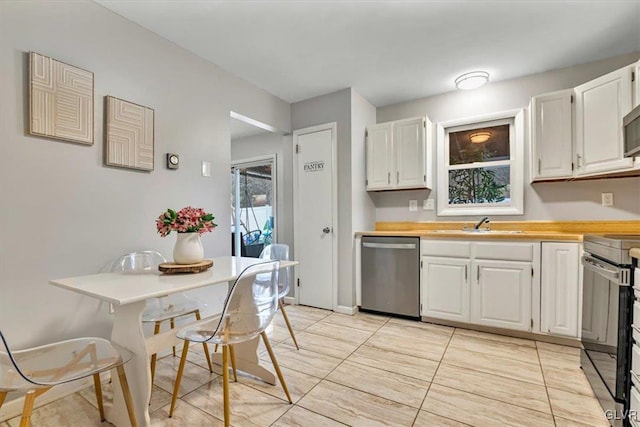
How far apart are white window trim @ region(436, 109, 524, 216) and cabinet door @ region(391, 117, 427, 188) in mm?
321

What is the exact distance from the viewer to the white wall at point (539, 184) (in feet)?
8.51

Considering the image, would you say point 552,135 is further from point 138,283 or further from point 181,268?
point 138,283

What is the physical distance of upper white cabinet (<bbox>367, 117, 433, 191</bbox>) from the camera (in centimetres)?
324

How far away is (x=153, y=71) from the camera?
2.28m

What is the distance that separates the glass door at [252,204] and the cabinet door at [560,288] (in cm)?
343

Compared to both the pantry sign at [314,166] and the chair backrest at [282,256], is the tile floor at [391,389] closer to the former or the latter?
the chair backrest at [282,256]

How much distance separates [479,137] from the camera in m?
3.26

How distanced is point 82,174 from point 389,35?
93.0 inches

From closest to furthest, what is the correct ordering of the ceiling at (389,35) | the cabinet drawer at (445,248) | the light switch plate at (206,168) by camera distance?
the ceiling at (389,35), the light switch plate at (206,168), the cabinet drawer at (445,248)

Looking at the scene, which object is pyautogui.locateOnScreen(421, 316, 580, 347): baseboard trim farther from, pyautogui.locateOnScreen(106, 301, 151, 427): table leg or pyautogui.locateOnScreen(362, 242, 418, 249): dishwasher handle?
pyautogui.locateOnScreen(106, 301, 151, 427): table leg

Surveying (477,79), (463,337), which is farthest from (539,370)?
(477,79)

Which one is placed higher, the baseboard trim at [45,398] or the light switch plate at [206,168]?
the light switch plate at [206,168]

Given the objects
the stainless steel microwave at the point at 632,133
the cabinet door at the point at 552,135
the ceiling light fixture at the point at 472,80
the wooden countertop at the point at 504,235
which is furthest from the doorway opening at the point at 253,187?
the stainless steel microwave at the point at 632,133

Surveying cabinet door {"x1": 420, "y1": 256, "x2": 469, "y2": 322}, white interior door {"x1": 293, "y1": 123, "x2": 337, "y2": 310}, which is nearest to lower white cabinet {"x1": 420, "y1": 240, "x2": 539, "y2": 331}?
cabinet door {"x1": 420, "y1": 256, "x2": 469, "y2": 322}
